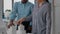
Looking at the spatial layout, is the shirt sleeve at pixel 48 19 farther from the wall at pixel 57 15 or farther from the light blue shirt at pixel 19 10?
the light blue shirt at pixel 19 10

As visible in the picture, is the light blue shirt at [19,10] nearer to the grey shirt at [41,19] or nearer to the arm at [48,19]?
the grey shirt at [41,19]

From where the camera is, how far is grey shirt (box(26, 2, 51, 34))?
1.08 meters

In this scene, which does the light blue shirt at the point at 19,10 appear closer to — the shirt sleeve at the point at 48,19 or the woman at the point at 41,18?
the woman at the point at 41,18

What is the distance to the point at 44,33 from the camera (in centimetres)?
110

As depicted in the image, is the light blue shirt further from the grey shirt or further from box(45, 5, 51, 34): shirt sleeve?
box(45, 5, 51, 34): shirt sleeve

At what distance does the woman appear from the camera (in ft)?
3.54

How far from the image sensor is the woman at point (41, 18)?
1078 mm

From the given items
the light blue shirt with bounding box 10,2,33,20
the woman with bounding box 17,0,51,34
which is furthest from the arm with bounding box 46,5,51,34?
the light blue shirt with bounding box 10,2,33,20

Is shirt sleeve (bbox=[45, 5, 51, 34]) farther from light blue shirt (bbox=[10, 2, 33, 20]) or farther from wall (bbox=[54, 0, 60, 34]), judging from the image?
light blue shirt (bbox=[10, 2, 33, 20])

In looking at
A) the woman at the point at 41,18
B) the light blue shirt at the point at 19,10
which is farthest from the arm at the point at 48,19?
the light blue shirt at the point at 19,10

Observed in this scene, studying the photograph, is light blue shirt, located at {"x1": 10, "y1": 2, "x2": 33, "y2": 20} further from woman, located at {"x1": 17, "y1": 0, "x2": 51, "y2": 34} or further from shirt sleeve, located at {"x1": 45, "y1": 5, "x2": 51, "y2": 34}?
shirt sleeve, located at {"x1": 45, "y1": 5, "x2": 51, "y2": 34}

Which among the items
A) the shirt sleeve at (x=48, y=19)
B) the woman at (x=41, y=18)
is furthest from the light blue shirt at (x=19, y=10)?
the shirt sleeve at (x=48, y=19)

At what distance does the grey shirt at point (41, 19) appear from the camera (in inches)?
42.4

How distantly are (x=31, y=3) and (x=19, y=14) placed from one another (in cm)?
15
